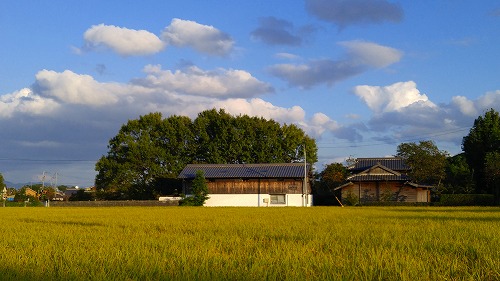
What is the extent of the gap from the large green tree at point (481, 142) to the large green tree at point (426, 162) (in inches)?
276

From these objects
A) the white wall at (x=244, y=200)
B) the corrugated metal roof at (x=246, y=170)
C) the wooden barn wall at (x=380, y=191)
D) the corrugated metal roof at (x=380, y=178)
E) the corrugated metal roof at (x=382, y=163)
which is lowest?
the white wall at (x=244, y=200)

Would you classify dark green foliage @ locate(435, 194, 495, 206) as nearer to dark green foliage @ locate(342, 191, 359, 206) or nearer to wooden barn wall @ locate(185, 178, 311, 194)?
dark green foliage @ locate(342, 191, 359, 206)

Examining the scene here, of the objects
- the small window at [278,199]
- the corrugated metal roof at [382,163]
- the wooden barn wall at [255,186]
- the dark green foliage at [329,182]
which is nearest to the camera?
the wooden barn wall at [255,186]

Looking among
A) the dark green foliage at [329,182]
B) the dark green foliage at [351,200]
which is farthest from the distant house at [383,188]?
the dark green foliage at [329,182]

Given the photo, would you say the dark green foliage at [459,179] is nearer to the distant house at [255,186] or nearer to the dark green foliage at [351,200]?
the dark green foliage at [351,200]

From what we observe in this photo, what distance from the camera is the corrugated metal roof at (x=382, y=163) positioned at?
63312mm

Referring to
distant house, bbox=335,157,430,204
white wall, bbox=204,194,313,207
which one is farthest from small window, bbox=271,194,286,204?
distant house, bbox=335,157,430,204

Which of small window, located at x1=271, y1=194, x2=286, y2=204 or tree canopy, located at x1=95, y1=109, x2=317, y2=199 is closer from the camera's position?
small window, located at x1=271, y1=194, x2=286, y2=204

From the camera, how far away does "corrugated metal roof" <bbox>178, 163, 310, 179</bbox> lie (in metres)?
58.0

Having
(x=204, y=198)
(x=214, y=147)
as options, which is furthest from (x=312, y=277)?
(x=214, y=147)

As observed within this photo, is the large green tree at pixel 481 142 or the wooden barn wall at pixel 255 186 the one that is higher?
the large green tree at pixel 481 142

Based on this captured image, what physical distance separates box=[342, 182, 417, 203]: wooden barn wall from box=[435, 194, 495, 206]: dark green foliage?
7616mm

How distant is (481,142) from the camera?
200 ft

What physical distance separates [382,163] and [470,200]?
19.3m
